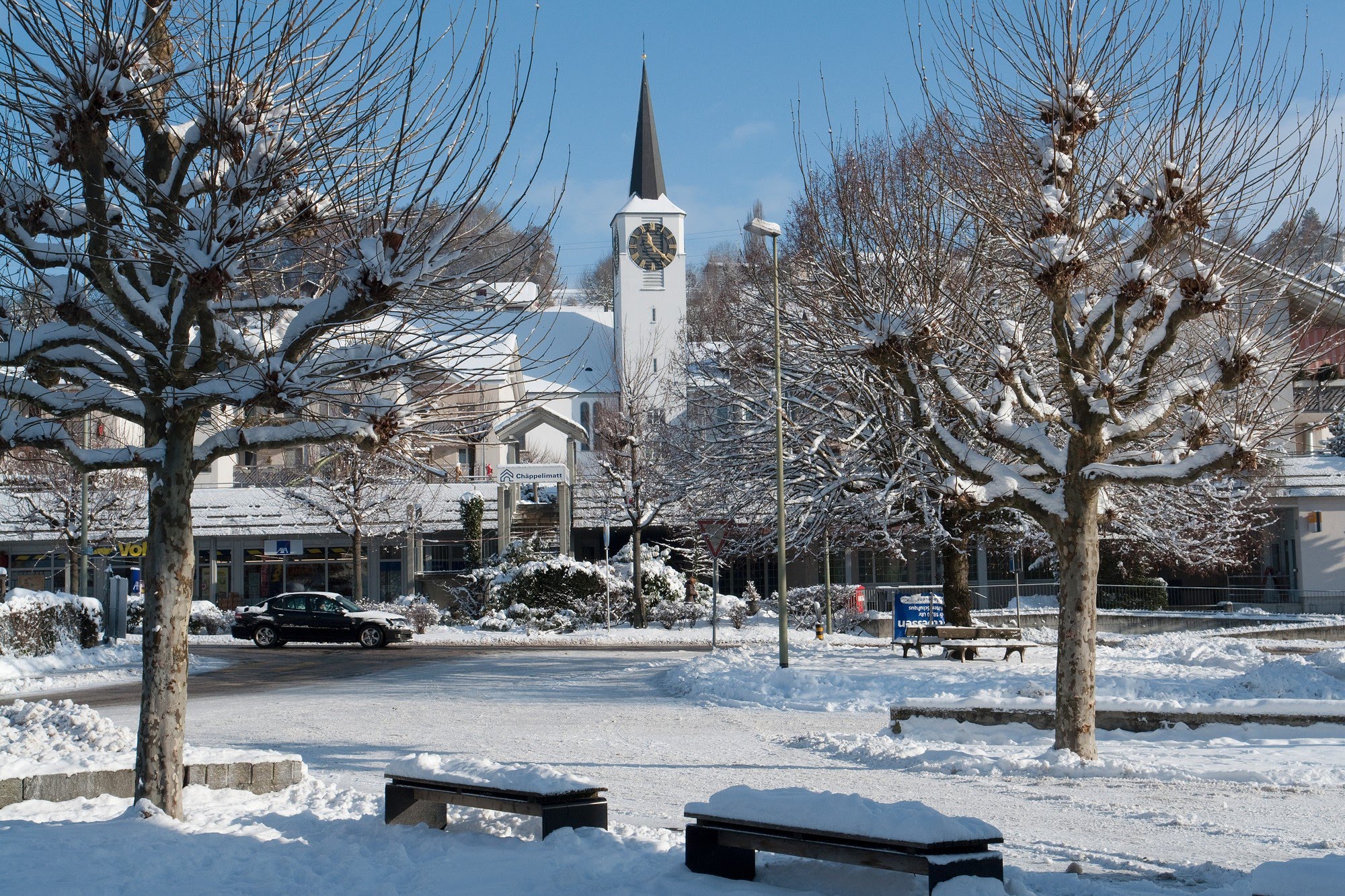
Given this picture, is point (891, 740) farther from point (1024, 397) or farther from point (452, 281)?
point (452, 281)

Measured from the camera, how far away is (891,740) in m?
13.1

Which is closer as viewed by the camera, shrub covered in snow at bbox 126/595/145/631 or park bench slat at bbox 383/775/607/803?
park bench slat at bbox 383/775/607/803

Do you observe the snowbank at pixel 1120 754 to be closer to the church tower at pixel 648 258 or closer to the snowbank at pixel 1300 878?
the snowbank at pixel 1300 878

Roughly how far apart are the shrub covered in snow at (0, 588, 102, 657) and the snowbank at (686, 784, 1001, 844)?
72.2 ft

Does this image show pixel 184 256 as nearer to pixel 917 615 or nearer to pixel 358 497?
pixel 917 615

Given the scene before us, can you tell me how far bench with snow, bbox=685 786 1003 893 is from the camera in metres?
5.80

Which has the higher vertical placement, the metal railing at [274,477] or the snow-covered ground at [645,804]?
the metal railing at [274,477]

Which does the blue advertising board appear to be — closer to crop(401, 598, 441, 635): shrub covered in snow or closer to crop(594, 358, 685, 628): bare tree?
crop(594, 358, 685, 628): bare tree

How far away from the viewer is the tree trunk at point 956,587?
84.8 feet

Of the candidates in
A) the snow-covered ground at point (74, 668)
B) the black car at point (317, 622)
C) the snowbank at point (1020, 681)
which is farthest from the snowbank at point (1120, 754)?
the black car at point (317, 622)

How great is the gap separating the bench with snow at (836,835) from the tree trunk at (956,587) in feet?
64.7

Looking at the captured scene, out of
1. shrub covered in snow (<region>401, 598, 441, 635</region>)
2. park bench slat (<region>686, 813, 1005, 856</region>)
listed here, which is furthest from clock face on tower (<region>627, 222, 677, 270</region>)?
park bench slat (<region>686, 813, 1005, 856</region>)

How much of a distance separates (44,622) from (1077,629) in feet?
72.3

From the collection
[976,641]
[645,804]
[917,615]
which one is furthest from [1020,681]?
[645,804]
